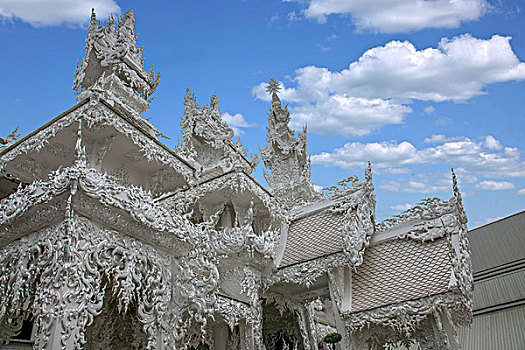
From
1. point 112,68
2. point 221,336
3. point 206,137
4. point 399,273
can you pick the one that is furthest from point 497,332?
point 112,68

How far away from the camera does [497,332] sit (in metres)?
15.3

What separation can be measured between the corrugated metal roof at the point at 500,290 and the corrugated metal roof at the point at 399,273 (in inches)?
378

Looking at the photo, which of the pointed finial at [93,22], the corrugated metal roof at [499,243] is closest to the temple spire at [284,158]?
the pointed finial at [93,22]

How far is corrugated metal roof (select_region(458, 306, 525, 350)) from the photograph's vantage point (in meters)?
14.4

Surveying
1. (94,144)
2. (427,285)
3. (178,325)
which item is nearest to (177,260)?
(178,325)

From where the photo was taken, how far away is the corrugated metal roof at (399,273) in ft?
27.2

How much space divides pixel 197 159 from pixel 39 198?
7.80 meters

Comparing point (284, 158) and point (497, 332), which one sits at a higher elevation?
point (284, 158)

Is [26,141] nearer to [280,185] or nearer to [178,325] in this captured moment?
[178,325]

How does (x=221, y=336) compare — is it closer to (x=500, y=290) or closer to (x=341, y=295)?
(x=341, y=295)

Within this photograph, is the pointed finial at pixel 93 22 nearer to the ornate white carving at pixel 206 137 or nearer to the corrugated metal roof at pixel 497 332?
the ornate white carving at pixel 206 137

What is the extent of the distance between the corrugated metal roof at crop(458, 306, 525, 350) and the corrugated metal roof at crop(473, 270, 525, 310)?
609 millimetres

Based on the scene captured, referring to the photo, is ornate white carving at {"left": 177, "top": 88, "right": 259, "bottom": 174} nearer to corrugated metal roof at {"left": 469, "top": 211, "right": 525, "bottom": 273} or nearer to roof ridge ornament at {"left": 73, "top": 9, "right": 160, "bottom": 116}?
roof ridge ornament at {"left": 73, "top": 9, "right": 160, "bottom": 116}

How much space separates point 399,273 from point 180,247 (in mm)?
5201
